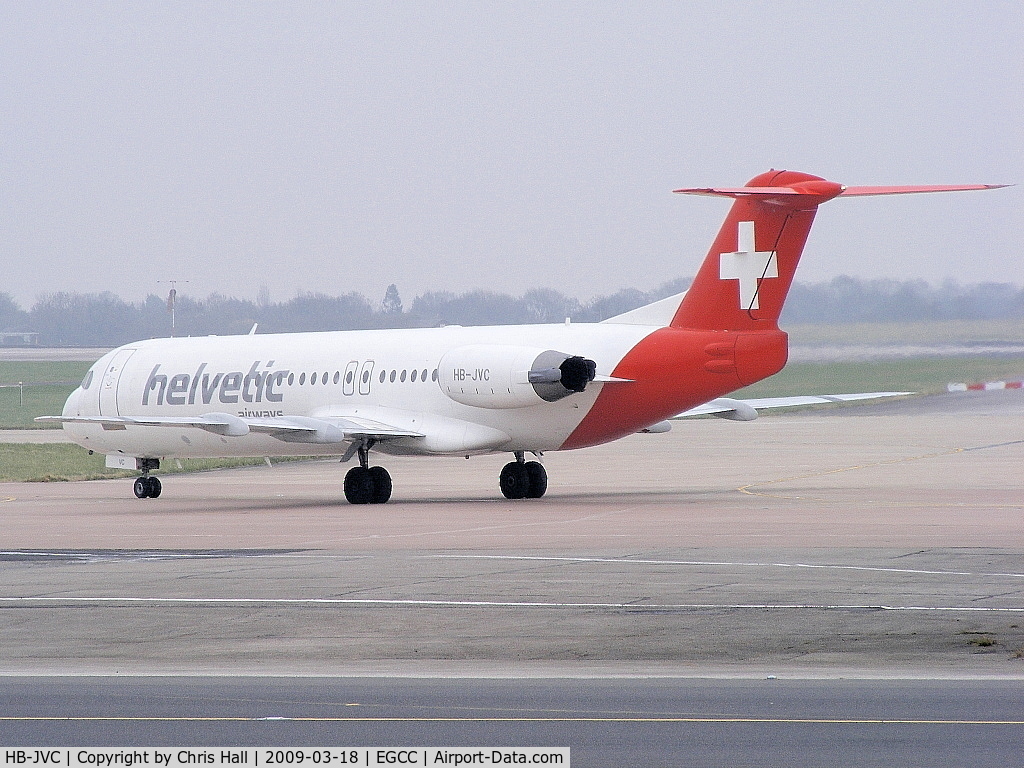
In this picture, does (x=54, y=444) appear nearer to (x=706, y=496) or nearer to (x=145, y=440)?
(x=145, y=440)

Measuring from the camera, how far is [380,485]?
32406mm

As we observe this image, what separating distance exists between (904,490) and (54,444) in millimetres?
31542

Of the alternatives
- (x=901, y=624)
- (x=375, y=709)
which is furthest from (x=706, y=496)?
(x=375, y=709)

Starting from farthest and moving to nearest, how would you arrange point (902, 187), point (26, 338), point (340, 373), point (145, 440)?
point (26, 338) → point (145, 440) → point (340, 373) → point (902, 187)

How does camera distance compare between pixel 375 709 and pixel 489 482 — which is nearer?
pixel 375 709

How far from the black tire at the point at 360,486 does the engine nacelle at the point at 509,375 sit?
7.49 ft

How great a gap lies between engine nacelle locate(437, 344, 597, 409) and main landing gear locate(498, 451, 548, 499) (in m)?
1.95

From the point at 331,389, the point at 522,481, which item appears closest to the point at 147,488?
the point at 331,389

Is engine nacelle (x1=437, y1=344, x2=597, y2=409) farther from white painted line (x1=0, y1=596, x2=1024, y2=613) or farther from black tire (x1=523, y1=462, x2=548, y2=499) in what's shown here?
white painted line (x1=0, y1=596, x2=1024, y2=613)

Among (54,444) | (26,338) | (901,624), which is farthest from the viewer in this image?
(26,338)

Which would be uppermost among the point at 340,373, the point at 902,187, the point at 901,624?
the point at 902,187

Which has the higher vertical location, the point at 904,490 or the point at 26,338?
the point at 26,338

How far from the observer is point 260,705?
11.1 metres

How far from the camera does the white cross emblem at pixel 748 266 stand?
97.2 ft
